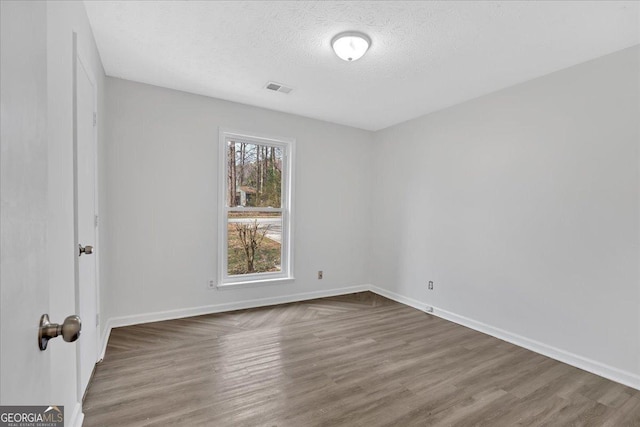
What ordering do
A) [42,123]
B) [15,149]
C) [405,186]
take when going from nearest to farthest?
[15,149]
[42,123]
[405,186]

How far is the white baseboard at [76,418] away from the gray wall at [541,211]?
3502 mm

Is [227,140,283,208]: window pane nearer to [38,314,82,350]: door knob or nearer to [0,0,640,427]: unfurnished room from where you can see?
[0,0,640,427]: unfurnished room

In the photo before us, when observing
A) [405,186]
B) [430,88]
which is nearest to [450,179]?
[405,186]

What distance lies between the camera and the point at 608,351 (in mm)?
2404

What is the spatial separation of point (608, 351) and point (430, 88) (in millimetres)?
2793

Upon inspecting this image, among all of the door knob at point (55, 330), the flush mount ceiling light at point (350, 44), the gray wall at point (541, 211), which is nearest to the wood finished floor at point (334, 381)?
the gray wall at point (541, 211)

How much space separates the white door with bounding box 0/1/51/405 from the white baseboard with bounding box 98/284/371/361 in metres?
2.42

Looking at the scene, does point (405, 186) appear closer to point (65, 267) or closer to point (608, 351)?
point (608, 351)

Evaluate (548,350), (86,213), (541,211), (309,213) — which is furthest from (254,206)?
(548,350)

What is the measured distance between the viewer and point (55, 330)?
2.15 feet

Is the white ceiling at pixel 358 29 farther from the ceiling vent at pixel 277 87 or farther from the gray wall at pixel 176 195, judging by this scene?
the gray wall at pixel 176 195

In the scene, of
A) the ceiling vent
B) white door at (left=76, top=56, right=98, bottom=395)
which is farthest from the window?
white door at (left=76, top=56, right=98, bottom=395)

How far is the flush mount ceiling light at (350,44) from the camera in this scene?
2219 millimetres

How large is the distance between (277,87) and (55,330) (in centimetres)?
304
